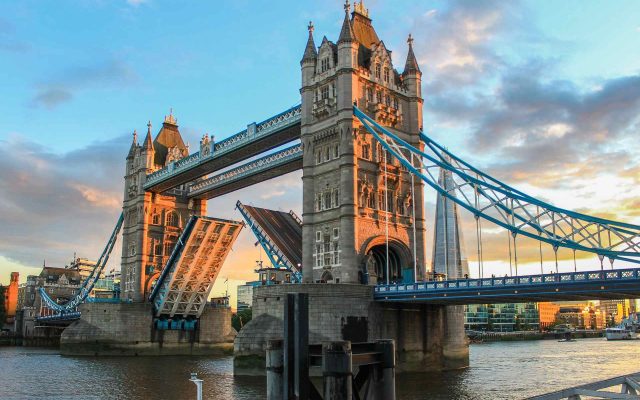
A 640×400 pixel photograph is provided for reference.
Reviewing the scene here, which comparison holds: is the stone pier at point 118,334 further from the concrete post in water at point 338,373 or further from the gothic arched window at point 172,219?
the concrete post in water at point 338,373

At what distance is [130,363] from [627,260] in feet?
134

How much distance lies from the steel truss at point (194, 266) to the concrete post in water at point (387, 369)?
40270 mm

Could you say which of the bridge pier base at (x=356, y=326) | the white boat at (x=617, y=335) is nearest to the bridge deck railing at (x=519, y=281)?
the bridge pier base at (x=356, y=326)

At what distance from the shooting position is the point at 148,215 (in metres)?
73.4

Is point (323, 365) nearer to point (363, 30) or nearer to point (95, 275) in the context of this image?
point (363, 30)

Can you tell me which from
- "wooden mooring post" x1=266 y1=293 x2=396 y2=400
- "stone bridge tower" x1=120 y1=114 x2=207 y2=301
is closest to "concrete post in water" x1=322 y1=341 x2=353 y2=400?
"wooden mooring post" x1=266 y1=293 x2=396 y2=400

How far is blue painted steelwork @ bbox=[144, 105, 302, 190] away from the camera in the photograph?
53003 millimetres

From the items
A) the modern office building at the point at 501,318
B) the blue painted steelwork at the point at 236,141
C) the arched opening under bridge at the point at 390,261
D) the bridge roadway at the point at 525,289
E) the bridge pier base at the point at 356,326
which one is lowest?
the modern office building at the point at 501,318

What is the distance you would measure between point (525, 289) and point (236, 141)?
30.5m

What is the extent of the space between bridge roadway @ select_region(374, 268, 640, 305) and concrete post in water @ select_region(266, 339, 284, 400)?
2366cm

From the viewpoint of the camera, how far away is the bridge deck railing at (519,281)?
110 ft

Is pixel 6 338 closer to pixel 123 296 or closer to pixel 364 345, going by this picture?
pixel 123 296

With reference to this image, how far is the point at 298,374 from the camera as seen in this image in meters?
14.9

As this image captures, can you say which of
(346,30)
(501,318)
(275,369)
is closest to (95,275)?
(346,30)
